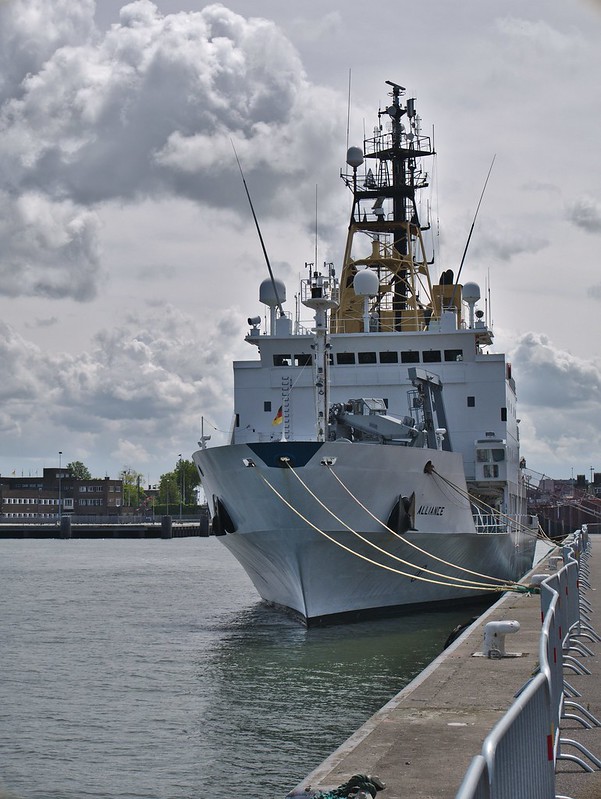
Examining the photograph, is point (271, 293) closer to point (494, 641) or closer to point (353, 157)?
point (353, 157)

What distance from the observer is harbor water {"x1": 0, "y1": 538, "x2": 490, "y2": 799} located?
455 inches

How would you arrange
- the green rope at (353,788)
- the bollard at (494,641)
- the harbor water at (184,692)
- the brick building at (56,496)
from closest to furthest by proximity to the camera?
the green rope at (353,788) → the harbor water at (184,692) → the bollard at (494,641) → the brick building at (56,496)

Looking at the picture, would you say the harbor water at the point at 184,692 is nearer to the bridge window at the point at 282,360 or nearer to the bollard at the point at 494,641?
the bollard at the point at 494,641

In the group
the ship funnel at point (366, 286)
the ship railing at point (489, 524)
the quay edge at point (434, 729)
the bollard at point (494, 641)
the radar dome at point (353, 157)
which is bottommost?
the quay edge at point (434, 729)

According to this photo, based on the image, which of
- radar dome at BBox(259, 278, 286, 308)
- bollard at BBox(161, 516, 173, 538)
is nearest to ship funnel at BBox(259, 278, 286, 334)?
radar dome at BBox(259, 278, 286, 308)

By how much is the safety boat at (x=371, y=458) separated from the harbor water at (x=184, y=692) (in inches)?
49.6

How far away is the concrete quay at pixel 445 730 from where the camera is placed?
7.36 metres

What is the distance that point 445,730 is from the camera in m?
9.05

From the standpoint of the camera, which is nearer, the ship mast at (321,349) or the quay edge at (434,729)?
the quay edge at (434,729)

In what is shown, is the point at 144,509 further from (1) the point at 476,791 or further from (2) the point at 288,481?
(1) the point at 476,791

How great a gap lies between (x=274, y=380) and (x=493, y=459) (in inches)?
245

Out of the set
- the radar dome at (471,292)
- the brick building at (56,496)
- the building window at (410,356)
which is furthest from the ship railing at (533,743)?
the brick building at (56,496)

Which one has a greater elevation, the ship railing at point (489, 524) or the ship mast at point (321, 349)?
the ship mast at point (321, 349)

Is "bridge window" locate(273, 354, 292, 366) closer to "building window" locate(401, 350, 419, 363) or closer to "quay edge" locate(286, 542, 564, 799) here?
"building window" locate(401, 350, 419, 363)
